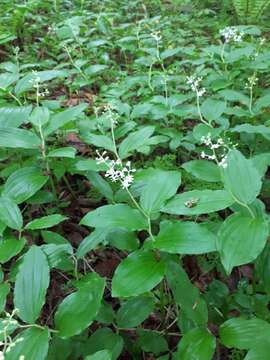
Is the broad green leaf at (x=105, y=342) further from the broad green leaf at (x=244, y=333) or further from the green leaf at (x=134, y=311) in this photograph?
the broad green leaf at (x=244, y=333)

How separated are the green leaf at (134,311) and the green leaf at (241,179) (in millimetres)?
602

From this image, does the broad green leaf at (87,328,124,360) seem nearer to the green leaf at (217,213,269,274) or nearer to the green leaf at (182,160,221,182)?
the green leaf at (217,213,269,274)

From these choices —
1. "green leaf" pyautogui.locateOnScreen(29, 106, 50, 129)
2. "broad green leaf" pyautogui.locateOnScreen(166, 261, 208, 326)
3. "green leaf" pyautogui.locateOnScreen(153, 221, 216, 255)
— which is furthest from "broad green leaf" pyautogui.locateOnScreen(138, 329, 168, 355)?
"green leaf" pyautogui.locateOnScreen(29, 106, 50, 129)

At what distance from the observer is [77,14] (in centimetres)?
546

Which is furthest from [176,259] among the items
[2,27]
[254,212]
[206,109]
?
[2,27]

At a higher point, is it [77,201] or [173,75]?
[173,75]

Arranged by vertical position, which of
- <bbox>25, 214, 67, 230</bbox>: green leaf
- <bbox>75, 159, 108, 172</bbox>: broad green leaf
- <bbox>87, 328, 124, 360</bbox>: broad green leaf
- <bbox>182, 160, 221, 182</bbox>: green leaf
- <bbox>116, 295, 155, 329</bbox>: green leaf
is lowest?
<bbox>87, 328, 124, 360</bbox>: broad green leaf

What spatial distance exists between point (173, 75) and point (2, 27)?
214cm

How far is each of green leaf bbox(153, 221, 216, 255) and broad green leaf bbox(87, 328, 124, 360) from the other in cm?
48

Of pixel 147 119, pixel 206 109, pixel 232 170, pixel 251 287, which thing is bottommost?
pixel 251 287

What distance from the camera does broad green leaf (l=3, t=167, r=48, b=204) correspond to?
7.35 feet

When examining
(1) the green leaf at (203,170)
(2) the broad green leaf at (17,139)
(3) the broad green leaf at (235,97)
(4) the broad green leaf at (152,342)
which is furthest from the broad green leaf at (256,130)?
(4) the broad green leaf at (152,342)

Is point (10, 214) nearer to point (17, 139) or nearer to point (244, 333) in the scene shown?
point (17, 139)

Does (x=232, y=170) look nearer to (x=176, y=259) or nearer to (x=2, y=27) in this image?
(x=176, y=259)
